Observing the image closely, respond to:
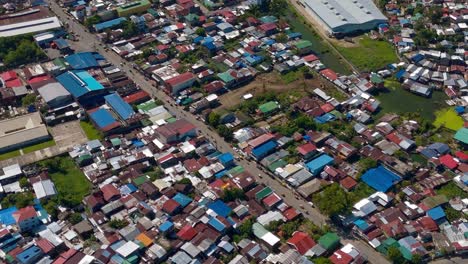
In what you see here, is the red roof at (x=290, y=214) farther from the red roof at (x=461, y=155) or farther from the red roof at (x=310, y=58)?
the red roof at (x=310, y=58)

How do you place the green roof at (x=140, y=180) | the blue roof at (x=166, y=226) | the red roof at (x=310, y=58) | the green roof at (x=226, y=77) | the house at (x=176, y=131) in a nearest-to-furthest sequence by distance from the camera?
the blue roof at (x=166, y=226) < the green roof at (x=140, y=180) < the house at (x=176, y=131) < the green roof at (x=226, y=77) < the red roof at (x=310, y=58)

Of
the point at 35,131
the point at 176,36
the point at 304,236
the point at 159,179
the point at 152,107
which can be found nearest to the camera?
the point at 304,236

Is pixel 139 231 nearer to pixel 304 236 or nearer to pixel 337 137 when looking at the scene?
pixel 304 236

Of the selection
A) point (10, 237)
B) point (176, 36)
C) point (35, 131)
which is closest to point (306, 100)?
point (176, 36)

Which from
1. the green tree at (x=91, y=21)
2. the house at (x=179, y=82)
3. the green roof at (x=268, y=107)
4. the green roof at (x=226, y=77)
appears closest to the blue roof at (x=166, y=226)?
the green roof at (x=268, y=107)

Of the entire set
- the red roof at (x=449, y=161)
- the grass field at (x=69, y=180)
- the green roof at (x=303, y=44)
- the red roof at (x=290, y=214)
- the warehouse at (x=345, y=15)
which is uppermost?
the warehouse at (x=345, y=15)

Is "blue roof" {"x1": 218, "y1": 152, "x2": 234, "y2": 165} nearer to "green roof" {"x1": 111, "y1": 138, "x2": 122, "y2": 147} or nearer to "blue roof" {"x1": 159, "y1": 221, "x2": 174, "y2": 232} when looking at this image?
"blue roof" {"x1": 159, "y1": 221, "x2": 174, "y2": 232}
